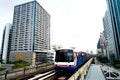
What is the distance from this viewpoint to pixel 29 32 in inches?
4584

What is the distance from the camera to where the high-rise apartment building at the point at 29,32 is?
108 metres

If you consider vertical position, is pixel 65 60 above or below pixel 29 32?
below

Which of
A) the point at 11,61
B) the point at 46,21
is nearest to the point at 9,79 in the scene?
the point at 11,61

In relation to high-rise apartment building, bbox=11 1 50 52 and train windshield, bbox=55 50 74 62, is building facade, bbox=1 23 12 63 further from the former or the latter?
train windshield, bbox=55 50 74 62

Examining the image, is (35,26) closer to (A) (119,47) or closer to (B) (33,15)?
(B) (33,15)

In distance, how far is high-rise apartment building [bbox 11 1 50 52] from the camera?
11238cm

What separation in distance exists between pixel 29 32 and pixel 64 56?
4139 inches

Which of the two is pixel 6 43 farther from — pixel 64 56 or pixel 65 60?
pixel 65 60

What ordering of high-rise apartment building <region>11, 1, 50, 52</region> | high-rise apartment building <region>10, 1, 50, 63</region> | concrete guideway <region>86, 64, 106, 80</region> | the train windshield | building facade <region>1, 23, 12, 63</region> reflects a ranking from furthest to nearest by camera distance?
building facade <region>1, 23, 12, 63</region> < high-rise apartment building <region>11, 1, 50, 52</region> < high-rise apartment building <region>10, 1, 50, 63</region> < concrete guideway <region>86, 64, 106, 80</region> < the train windshield

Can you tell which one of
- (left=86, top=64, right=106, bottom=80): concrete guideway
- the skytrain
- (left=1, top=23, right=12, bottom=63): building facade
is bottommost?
(left=86, top=64, right=106, bottom=80): concrete guideway

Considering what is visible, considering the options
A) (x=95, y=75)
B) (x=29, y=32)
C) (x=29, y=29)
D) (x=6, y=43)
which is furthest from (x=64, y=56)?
(x=6, y=43)

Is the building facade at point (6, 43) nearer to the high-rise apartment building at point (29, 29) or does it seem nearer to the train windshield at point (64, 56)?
the high-rise apartment building at point (29, 29)

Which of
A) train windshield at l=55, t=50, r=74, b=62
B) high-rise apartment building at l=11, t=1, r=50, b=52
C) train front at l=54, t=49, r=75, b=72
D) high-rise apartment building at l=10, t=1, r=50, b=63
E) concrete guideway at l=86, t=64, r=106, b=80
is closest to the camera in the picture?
train front at l=54, t=49, r=75, b=72

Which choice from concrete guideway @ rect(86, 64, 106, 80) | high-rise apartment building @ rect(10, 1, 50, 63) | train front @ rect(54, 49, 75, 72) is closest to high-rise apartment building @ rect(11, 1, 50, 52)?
high-rise apartment building @ rect(10, 1, 50, 63)
